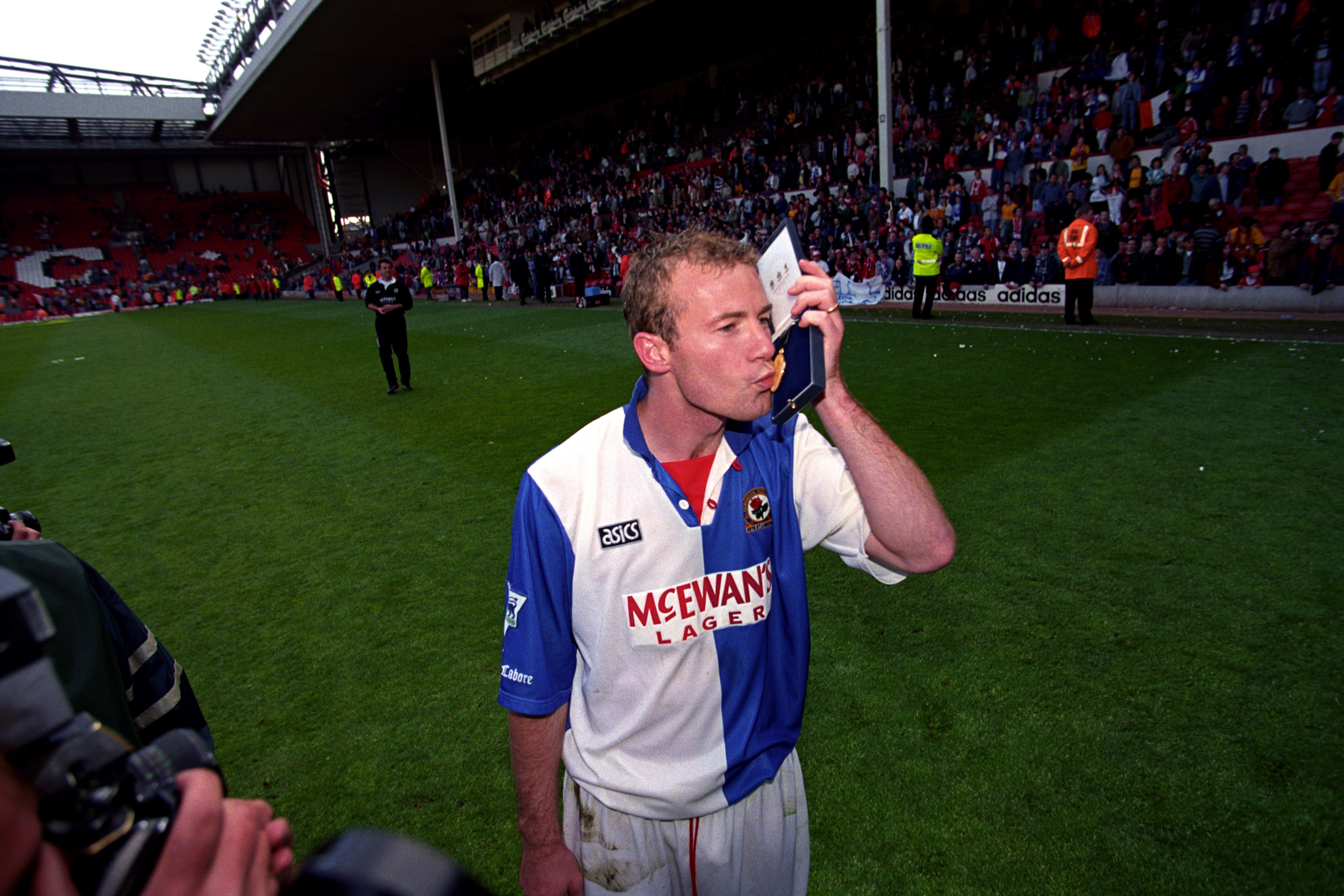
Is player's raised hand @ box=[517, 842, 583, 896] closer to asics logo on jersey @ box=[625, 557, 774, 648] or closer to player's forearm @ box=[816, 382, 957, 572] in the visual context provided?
asics logo on jersey @ box=[625, 557, 774, 648]

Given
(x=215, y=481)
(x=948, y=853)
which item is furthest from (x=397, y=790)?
(x=215, y=481)

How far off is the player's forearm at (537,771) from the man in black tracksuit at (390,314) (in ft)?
31.9

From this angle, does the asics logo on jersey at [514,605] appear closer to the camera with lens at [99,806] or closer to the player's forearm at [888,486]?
the player's forearm at [888,486]

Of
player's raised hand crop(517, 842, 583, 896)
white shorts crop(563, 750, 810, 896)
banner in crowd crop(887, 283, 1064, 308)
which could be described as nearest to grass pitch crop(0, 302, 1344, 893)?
white shorts crop(563, 750, 810, 896)

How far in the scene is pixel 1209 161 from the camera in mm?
14531

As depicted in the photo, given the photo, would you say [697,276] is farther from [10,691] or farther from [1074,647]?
[1074,647]

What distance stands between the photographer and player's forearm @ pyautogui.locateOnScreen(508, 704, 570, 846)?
1.08 metres

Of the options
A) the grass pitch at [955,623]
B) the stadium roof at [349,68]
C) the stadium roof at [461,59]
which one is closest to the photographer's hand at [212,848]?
the grass pitch at [955,623]

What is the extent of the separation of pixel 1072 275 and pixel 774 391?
1268 cm

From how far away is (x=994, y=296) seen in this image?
16.1m

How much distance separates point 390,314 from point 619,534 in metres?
10.1

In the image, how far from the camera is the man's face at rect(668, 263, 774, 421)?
1.79m

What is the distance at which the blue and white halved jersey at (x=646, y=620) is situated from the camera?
1795 millimetres

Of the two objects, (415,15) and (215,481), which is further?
(415,15)
